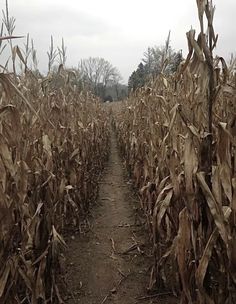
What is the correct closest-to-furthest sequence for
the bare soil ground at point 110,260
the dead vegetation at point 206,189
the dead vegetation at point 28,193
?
the dead vegetation at point 206,189, the dead vegetation at point 28,193, the bare soil ground at point 110,260

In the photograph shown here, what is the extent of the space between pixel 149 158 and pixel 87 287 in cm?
124

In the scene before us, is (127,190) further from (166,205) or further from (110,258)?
(166,205)

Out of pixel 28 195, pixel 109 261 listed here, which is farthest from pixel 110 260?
pixel 28 195

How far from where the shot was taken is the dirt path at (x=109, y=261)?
3035 mm

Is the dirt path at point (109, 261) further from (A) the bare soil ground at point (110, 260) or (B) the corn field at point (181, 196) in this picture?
(B) the corn field at point (181, 196)

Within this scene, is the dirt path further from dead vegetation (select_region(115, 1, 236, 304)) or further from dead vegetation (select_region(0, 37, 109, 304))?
dead vegetation (select_region(115, 1, 236, 304))

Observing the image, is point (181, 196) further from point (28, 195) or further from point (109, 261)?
point (109, 261)

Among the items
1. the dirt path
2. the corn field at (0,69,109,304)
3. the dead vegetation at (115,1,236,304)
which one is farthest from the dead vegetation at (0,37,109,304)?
the dead vegetation at (115,1,236,304)

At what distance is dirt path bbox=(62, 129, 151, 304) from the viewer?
3.04 metres

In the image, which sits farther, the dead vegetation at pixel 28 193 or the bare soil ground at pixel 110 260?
the bare soil ground at pixel 110 260

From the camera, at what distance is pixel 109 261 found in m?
3.59

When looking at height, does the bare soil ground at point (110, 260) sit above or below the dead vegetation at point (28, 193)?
below

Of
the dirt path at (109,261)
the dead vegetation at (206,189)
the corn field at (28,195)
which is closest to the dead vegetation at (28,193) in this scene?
the corn field at (28,195)

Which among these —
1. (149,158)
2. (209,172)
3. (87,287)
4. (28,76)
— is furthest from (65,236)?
(209,172)
